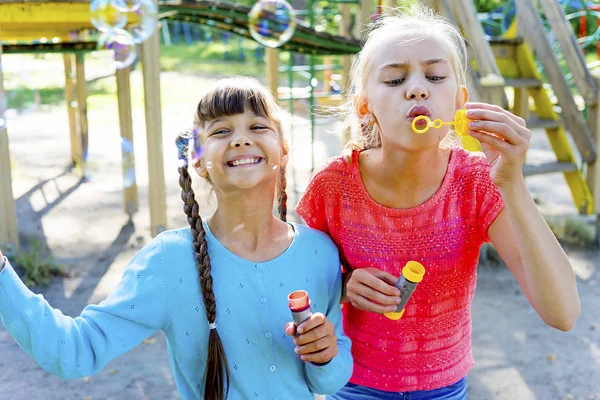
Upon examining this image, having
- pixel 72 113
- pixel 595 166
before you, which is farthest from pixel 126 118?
pixel 595 166

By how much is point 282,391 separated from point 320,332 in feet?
0.67

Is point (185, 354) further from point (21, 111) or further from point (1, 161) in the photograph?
point (21, 111)

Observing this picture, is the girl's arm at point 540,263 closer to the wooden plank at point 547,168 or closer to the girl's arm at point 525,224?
the girl's arm at point 525,224

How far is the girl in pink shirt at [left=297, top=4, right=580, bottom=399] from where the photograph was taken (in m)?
1.54

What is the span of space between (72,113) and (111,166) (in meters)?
0.70

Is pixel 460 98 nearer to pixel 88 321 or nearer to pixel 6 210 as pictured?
pixel 88 321

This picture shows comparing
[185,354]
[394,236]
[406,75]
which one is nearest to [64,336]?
[185,354]

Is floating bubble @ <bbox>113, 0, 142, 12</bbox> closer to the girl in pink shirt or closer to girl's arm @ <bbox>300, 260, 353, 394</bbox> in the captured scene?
the girl in pink shirt

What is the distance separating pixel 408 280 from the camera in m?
1.44

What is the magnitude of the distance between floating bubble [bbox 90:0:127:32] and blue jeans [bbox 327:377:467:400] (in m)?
2.97

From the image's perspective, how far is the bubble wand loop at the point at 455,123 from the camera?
1.42 meters

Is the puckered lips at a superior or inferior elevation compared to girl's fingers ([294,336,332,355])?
superior

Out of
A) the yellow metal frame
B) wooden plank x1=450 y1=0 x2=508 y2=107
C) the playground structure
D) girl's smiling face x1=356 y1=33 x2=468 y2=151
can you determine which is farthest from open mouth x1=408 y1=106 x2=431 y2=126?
the yellow metal frame

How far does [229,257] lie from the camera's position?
5.07 ft
